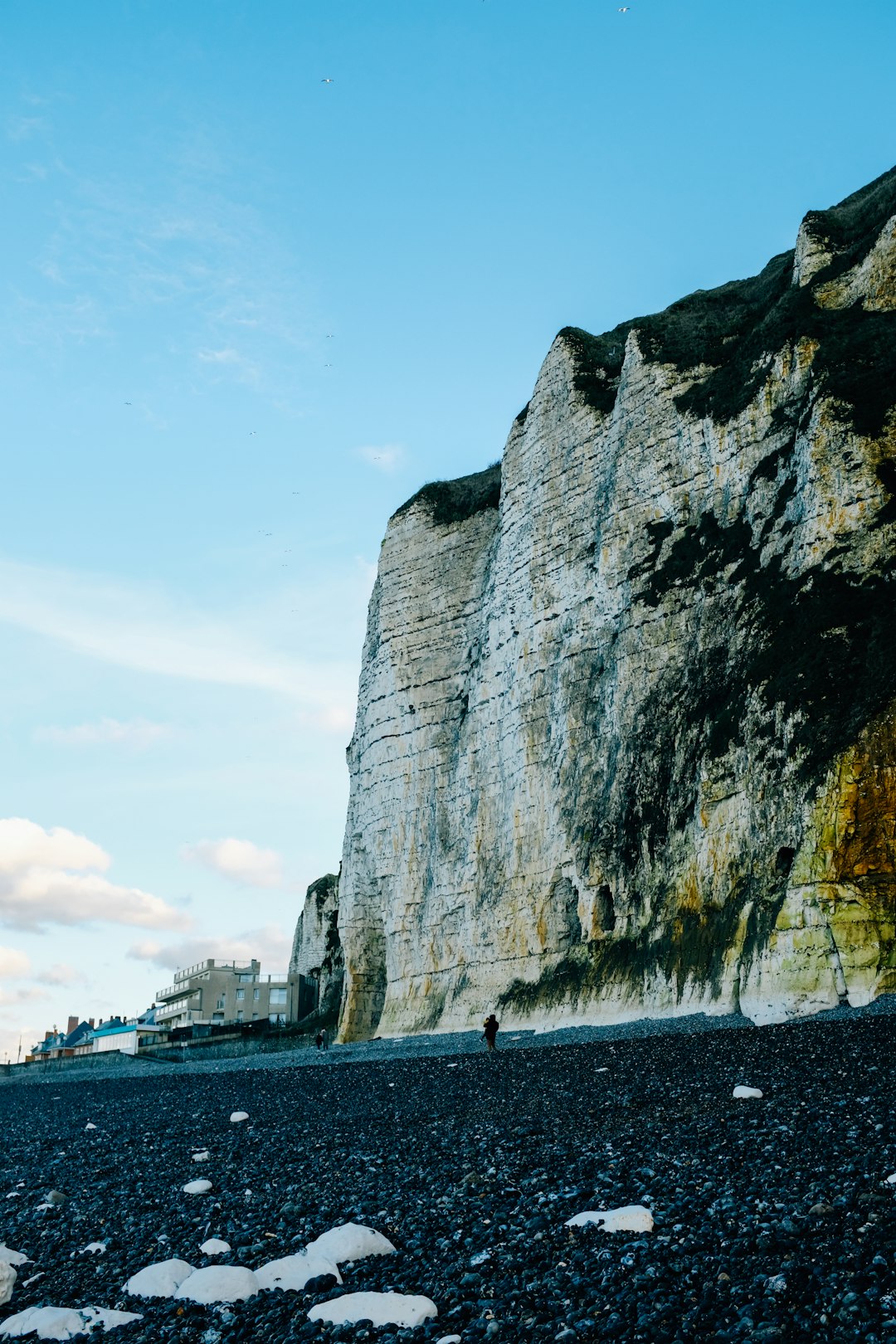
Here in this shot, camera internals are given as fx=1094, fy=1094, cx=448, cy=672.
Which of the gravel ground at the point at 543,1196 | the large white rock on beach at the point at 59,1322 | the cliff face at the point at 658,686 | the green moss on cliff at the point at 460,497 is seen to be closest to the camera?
the gravel ground at the point at 543,1196

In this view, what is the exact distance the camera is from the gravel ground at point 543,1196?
18.2 feet

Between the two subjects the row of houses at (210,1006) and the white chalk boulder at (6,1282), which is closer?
the white chalk boulder at (6,1282)

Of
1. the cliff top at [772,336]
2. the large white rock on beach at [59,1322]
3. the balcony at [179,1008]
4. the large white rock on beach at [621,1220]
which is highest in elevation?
the cliff top at [772,336]

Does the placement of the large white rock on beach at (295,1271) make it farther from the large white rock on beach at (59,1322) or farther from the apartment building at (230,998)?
the apartment building at (230,998)

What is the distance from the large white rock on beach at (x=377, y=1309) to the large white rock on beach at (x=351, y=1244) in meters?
0.95

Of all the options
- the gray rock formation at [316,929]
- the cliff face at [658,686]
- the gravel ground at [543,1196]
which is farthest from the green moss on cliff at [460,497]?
the gravel ground at [543,1196]

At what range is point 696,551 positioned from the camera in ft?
103

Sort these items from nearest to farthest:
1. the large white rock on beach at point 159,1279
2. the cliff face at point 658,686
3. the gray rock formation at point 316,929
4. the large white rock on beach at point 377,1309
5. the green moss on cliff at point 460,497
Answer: the large white rock on beach at point 377,1309 → the large white rock on beach at point 159,1279 → the cliff face at point 658,686 → the green moss on cliff at point 460,497 → the gray rock formation at point 316,929

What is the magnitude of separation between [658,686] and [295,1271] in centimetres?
2551

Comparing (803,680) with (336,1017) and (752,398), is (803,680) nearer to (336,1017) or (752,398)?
(752,398)

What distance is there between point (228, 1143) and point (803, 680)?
51.9ft

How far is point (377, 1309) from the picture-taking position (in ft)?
19.3

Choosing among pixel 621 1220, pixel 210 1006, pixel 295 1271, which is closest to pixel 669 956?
pixel 621 1220

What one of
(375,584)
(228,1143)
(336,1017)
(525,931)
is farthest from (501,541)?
(228,1143)
